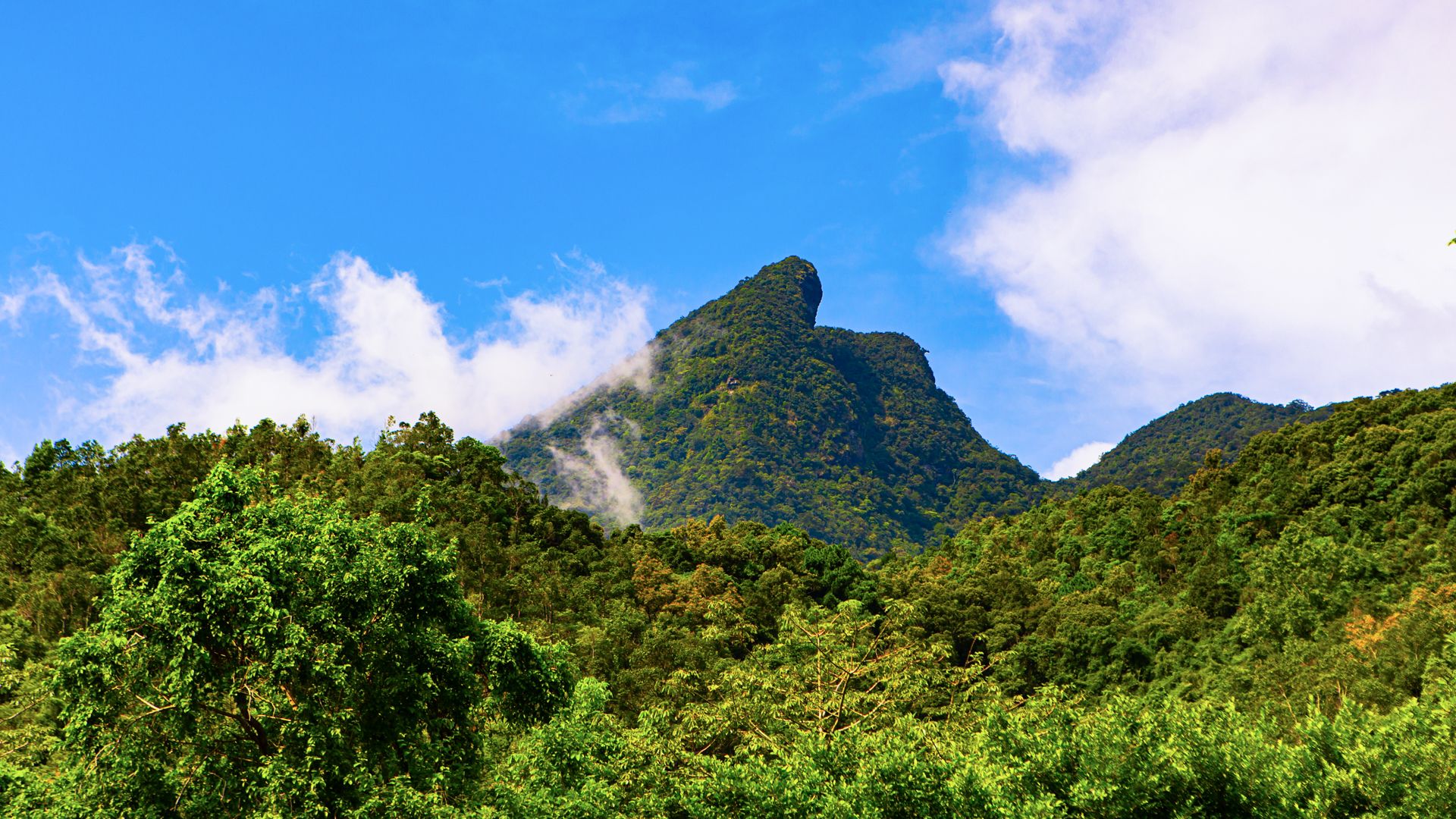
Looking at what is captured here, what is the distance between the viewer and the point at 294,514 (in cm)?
1520

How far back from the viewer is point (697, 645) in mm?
37438

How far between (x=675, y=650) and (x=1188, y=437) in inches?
5545

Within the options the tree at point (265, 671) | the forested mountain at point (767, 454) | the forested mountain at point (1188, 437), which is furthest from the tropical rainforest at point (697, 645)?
the forested mountain at point (767, 454)

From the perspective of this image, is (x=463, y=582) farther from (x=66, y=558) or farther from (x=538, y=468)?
(x=538, y=468)

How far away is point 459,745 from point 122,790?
15.4ft

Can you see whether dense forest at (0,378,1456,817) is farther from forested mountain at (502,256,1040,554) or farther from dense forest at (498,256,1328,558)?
forested mountain at (502,256,1040,554)

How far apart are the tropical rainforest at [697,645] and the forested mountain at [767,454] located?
75337 mm

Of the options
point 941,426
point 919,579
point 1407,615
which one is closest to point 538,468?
point 941,426

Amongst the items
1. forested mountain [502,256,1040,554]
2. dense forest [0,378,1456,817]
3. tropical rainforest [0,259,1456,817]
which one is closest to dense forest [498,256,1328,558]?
forested mountain [502,256,1040,554]

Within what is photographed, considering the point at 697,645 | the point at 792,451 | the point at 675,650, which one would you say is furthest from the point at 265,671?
the point at 792,451

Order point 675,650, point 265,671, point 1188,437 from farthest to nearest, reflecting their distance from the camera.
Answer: point 1188,437, point 675,650, point 265,671

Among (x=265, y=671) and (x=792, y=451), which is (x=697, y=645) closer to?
(x=265, y=671)

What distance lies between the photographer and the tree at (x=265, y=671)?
533 inches

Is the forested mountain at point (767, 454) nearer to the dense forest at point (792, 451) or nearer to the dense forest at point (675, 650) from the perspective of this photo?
the dense forest at point (792, 451)
